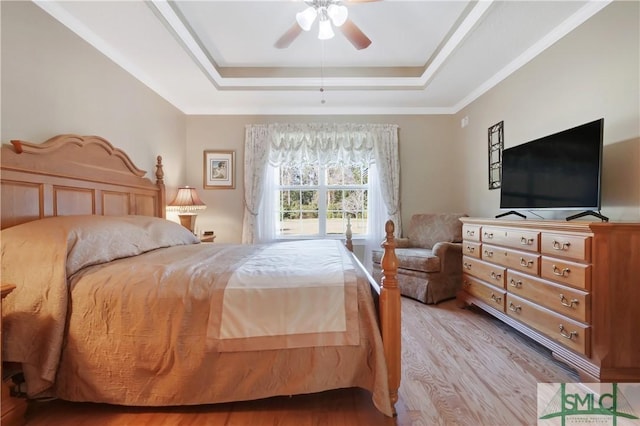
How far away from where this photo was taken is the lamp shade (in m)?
3.38

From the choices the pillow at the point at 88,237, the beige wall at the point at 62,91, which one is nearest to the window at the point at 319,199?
the beige wall at the point at 62,91

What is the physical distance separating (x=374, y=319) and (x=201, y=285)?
0.87 meters

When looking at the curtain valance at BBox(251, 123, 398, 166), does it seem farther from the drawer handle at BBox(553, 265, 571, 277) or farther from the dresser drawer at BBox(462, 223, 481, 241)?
the drawer handle at BBox(553, 265, 571, 277)

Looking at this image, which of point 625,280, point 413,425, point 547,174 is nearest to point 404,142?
point 547,174

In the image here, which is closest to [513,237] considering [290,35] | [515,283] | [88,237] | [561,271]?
[515,283]

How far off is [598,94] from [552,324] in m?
1.71

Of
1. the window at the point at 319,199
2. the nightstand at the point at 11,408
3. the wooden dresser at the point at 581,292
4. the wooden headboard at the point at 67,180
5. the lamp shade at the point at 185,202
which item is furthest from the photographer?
the window at the point at 319,199

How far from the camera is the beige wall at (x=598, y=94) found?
71.2 inches

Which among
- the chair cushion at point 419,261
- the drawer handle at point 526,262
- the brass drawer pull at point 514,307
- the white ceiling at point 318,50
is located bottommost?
the brass drawer pull at point 514,307

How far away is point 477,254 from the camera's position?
2625 millimetres

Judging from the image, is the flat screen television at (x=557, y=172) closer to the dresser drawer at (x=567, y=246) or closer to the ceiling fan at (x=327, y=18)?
the dresser drawer at (x=567, y=246)

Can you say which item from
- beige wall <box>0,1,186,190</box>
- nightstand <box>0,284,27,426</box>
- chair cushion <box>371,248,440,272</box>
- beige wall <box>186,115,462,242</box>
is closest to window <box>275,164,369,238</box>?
beige wall <box>186,115,462,242</box>

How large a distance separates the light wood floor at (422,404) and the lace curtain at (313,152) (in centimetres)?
229

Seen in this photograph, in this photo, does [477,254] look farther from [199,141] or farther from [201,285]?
[199,141]
